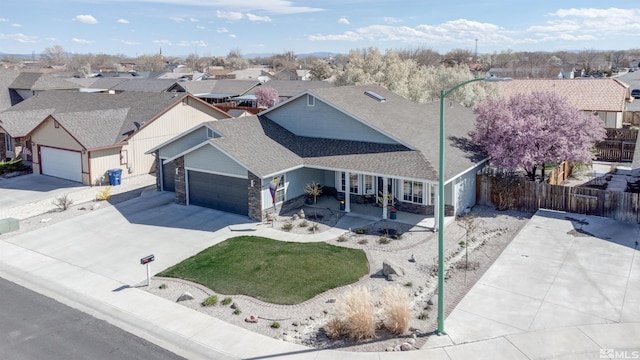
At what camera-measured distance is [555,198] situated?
2384cm

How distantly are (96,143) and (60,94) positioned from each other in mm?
17215

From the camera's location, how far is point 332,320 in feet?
44.5

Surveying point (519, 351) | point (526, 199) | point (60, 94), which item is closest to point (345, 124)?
point (526, 199)

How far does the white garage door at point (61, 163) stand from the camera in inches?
1218

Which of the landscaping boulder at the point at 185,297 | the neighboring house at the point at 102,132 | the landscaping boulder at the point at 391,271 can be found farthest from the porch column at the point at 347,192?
the neighboring house at the point at 102,132

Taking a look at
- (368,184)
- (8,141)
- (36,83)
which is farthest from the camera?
(36,83)

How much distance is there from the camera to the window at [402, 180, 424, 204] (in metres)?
23.5

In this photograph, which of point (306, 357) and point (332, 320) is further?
point (332, 320)

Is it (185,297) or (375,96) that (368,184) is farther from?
(185,297)

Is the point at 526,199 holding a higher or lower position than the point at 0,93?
lower

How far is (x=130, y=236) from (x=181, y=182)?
4995 mm

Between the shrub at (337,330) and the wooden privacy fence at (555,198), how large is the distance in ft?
47.5

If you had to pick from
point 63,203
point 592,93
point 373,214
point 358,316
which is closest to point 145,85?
point 63,203

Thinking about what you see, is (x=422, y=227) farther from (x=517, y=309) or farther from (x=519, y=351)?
(x=519, y=351)
